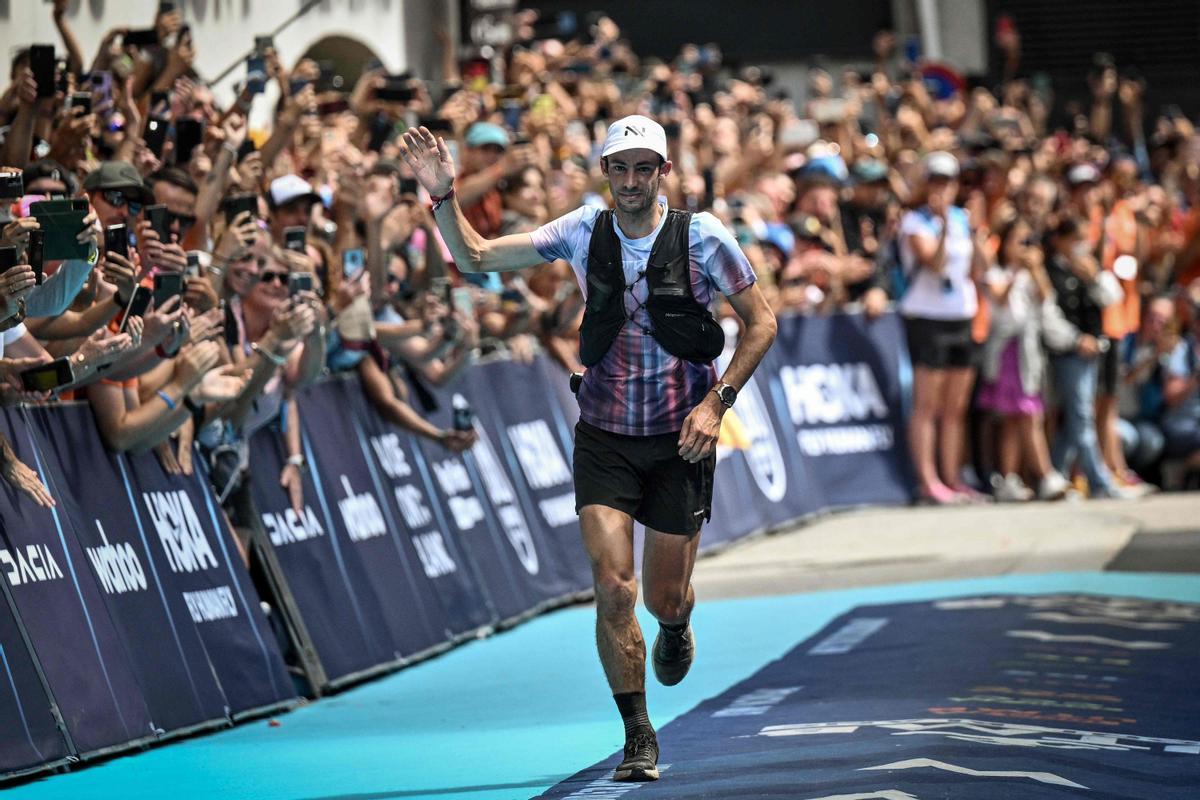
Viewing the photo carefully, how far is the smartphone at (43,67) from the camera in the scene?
1022 centimetres

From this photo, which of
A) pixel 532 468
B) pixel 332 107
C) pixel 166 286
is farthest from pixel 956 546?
pixel 166 286

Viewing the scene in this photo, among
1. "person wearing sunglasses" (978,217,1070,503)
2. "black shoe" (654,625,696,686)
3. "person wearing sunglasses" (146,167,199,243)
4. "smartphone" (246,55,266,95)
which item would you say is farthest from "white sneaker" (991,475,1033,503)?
"black shoe" (654,625,696,686)

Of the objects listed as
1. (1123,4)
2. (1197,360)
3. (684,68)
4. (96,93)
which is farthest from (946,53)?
(96,93)

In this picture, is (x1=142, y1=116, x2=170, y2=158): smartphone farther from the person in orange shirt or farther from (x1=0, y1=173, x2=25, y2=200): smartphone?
the person in orange shirt

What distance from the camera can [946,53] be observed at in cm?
3206

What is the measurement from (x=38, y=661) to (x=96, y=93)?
4.19m

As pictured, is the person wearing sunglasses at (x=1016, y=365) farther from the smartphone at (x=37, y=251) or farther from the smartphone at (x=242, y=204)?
the smartphone at (x=37, y=251)

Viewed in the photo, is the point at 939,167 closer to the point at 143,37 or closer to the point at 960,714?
the point at 143,37

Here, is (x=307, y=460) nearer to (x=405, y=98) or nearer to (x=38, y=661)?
(x=38, y=661)

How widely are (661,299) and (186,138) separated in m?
4.06

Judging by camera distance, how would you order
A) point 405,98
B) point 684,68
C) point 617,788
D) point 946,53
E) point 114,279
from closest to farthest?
point 617,788 < point 114,279 < point 405,98 < point 684,68 < point 946,53

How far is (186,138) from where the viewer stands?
11141 millimetres

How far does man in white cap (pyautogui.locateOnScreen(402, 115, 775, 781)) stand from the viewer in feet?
25.8

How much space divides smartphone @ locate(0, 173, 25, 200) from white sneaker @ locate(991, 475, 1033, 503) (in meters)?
13.3
